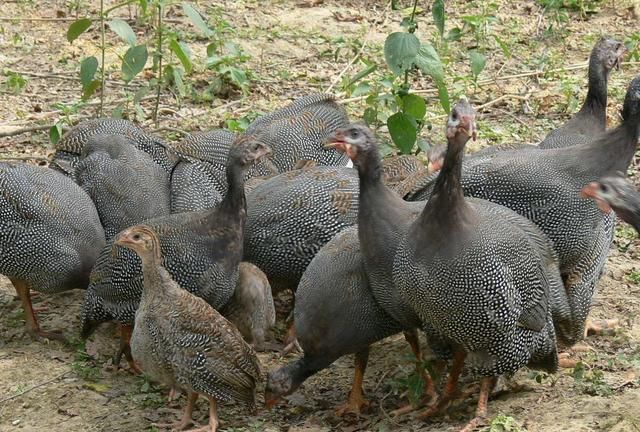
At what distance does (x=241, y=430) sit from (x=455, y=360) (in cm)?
108

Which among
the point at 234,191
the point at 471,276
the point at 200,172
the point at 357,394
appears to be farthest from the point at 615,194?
the point at 200,172

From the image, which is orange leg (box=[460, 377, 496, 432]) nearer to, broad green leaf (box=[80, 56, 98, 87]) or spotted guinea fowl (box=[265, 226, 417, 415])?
spotted guinea fowl (box=[265, 226, 417, 415])

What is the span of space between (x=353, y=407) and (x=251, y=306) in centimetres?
79

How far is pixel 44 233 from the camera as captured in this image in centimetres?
609

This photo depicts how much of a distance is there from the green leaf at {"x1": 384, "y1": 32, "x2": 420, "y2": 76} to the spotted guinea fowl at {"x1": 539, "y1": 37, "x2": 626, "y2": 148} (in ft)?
3.11

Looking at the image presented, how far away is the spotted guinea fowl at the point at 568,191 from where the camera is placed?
18.8 feet

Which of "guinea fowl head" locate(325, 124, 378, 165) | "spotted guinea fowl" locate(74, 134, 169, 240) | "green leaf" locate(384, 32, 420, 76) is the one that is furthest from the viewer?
"green leaf" locate(384, 32, 420, 76)

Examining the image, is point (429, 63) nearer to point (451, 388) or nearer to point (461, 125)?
point (461, 125)

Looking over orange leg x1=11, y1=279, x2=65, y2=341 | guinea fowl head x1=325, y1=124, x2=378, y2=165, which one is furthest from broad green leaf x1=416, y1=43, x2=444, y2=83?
orange leg x1=11, y1=279, x2=65, y2=341

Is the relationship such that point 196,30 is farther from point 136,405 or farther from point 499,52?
point 136,405

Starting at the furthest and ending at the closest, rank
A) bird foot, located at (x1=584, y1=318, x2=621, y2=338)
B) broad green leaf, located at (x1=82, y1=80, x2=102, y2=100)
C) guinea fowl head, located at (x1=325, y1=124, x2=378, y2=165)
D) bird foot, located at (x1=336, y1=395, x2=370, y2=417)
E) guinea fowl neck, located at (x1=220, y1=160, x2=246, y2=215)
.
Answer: broad green leaf, located at (x1=82, y1=80, x2=102, y2=100)
bird foot, located at (x1=584, y1=318, x2=621, y2=338)
guinea fowl neck, located at (x1=220, y1=160, x2=246, y2=215)
bird foot, located at (x1=336, y1=395, x2=370, y2=417)
guinea fowl head, located at (x1=325, y1=124, x2=378, y2=165)

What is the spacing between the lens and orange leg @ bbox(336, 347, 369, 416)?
5.60m

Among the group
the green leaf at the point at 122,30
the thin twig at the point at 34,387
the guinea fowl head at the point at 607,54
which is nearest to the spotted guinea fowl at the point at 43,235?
the thin twig at the point at 34,387

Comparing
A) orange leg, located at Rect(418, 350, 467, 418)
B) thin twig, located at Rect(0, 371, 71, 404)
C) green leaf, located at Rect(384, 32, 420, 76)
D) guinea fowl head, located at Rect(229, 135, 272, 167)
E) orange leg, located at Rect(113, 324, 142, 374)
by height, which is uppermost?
green leaf, located at Rect(384, 32, 420, 76)
